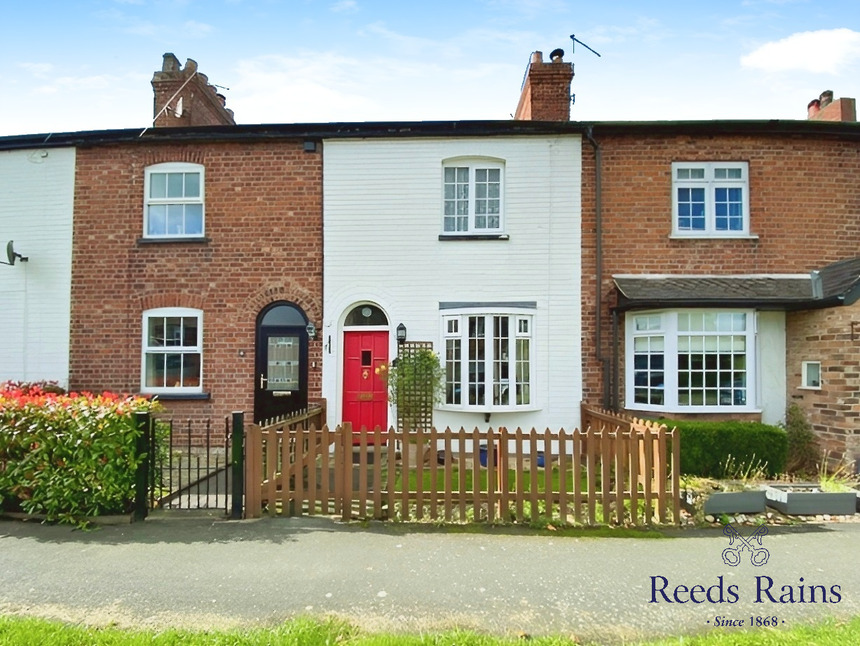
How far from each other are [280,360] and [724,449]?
315 inches

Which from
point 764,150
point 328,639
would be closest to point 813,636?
point 328,639

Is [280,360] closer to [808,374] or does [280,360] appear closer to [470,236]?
[470,236]

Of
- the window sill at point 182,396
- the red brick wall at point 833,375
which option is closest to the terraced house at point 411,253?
the window sill at point 182,396

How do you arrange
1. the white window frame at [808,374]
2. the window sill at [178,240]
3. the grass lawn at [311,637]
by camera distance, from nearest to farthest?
the grass lawn at [311,637], the white window frame at [808,374], the window sill at [178,240]

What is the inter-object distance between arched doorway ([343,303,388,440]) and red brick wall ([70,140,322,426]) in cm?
68

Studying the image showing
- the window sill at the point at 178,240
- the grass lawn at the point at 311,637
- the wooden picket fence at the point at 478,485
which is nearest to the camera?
the grass lawn at the point at 311,637

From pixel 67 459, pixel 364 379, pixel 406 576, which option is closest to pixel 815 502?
pixel 406 576

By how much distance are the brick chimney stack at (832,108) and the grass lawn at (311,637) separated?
11.2 m

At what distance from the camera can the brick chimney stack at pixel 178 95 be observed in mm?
11555

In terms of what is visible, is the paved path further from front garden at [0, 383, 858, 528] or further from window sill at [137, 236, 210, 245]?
window sill at [137, 236, 210, 245]

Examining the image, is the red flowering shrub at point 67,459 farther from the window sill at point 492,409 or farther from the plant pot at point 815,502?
the plant pot at point 815,502

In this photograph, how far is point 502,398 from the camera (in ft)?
31.7

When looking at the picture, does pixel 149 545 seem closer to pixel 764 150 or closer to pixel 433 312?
pixel 433 312

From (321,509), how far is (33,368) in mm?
8101
